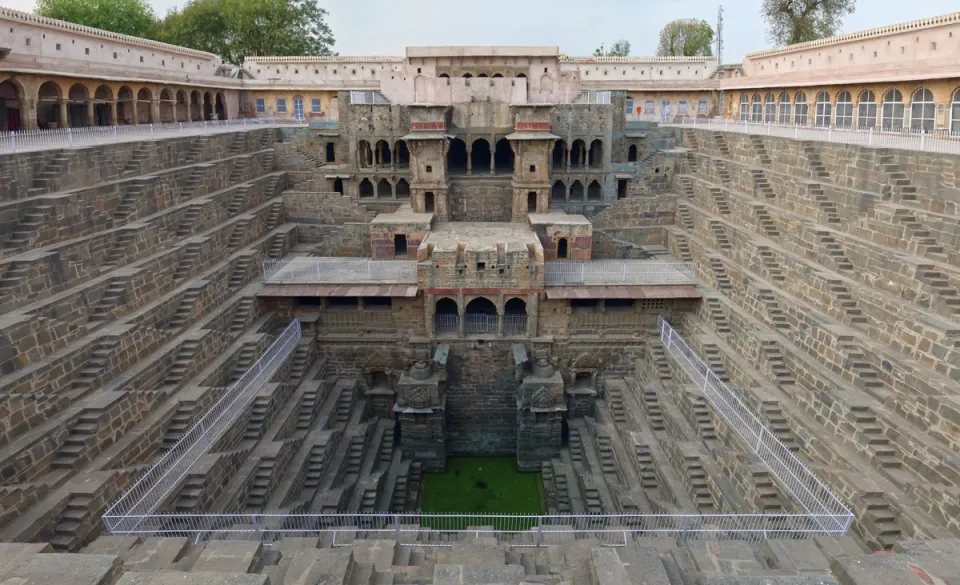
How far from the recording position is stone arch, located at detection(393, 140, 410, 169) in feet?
101

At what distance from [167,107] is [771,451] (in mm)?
39714

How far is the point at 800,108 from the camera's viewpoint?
35.5m

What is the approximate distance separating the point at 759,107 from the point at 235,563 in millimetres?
39693

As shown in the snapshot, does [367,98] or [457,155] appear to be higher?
[367,98]

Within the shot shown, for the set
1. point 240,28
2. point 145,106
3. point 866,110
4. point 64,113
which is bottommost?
point 866,110

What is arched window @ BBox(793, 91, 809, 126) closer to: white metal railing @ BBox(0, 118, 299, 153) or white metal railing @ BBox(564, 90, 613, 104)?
white metal railing @ BBox(564, 90, 613, 104)

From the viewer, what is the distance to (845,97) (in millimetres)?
31484

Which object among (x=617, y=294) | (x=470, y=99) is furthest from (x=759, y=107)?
(x=617, y=294)

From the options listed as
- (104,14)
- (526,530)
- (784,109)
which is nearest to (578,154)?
(784,109)

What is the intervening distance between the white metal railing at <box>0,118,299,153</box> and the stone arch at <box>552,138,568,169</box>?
Result: 15.1 metres

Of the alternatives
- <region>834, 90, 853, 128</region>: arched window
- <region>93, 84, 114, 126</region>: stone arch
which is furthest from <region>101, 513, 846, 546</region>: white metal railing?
<region>93, 84, 114, 126</region>: stone arch

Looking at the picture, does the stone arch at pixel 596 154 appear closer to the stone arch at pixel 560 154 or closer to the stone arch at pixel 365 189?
the stone arch at pixel 560 154

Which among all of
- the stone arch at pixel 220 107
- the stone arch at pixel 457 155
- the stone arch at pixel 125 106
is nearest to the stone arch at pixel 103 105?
the stone arch at pixel 125 106

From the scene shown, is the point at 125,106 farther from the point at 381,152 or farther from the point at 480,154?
the point at 480,154
